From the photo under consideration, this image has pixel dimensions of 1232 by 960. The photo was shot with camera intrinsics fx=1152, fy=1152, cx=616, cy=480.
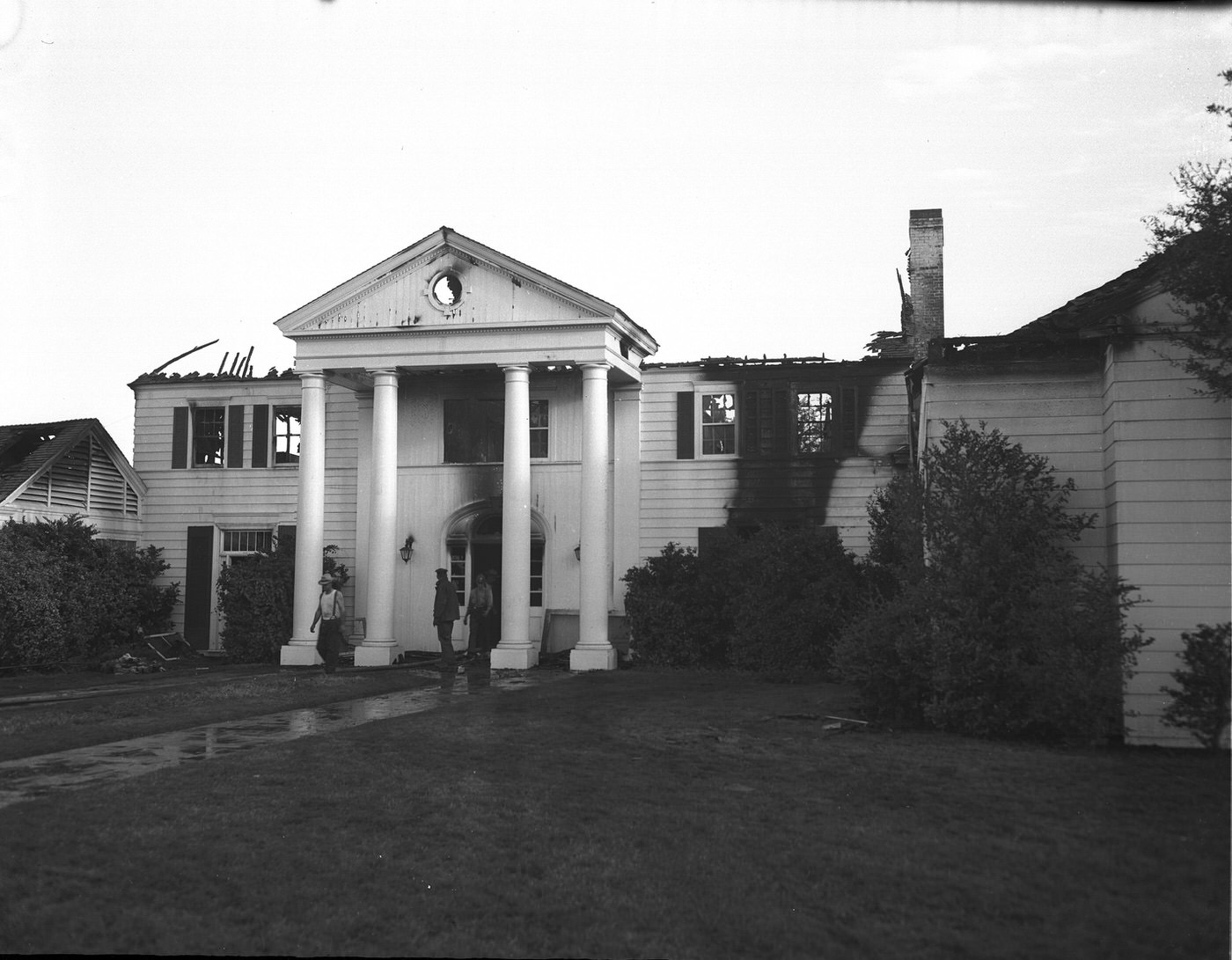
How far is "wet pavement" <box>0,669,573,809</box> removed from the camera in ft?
31.8

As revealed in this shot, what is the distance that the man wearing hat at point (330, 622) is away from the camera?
1980 centimetres

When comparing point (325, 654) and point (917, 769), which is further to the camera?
point (325, 654)

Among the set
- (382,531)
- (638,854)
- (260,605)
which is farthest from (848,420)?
(638,854)

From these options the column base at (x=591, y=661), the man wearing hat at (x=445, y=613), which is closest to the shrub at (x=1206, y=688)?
the man wearing hat at (x=445, y=613)

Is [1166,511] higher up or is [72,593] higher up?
[1166,511]

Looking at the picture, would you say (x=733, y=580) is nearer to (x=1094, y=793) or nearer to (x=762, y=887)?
(x=1094, y=793)

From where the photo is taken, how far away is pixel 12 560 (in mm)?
22422

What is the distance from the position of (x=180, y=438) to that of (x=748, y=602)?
14.6m

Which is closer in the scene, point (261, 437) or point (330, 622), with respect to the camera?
point (330, 622)

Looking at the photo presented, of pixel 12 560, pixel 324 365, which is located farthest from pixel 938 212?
pixel 12 560

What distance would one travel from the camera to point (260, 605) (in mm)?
24250

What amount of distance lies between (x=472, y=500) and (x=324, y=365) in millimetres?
4247

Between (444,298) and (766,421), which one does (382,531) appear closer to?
(444,298)

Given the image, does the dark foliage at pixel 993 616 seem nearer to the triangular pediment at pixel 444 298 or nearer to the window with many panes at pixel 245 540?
the triangular pediment at pixel 444 298
